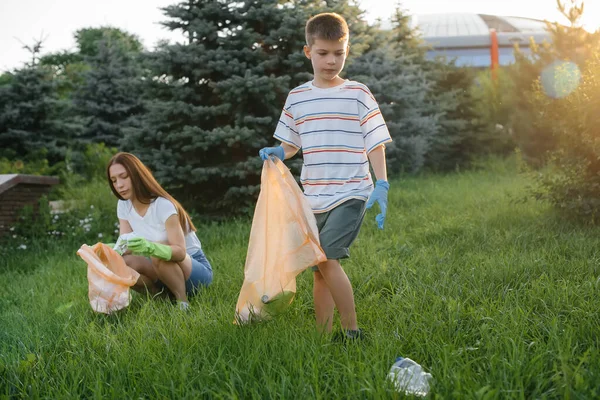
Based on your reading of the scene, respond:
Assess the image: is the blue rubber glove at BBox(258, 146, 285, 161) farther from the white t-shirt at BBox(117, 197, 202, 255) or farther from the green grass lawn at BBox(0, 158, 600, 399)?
the white t-shirt at BBox(117, 197, 202, 255)

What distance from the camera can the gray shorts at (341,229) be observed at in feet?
9.75

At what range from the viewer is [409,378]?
2273 millimetres

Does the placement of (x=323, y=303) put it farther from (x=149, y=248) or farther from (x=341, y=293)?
(x=149, y=248)

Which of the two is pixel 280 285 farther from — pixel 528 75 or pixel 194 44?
pixel 528 75

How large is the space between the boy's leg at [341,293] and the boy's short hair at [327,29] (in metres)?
1.04

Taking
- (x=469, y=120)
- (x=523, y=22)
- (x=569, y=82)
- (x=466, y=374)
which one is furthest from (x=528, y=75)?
(x=523, y=22)

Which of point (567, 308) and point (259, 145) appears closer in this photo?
point (567, 308)

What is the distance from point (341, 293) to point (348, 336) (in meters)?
0.21

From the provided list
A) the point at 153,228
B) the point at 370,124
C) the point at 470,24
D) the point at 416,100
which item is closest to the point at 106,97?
the point at 416,100

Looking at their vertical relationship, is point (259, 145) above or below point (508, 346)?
above

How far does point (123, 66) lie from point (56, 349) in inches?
467

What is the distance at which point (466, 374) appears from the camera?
7.58 ft

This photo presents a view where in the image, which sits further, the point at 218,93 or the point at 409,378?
the point at 218,93

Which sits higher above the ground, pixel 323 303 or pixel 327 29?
pixel 327 29
